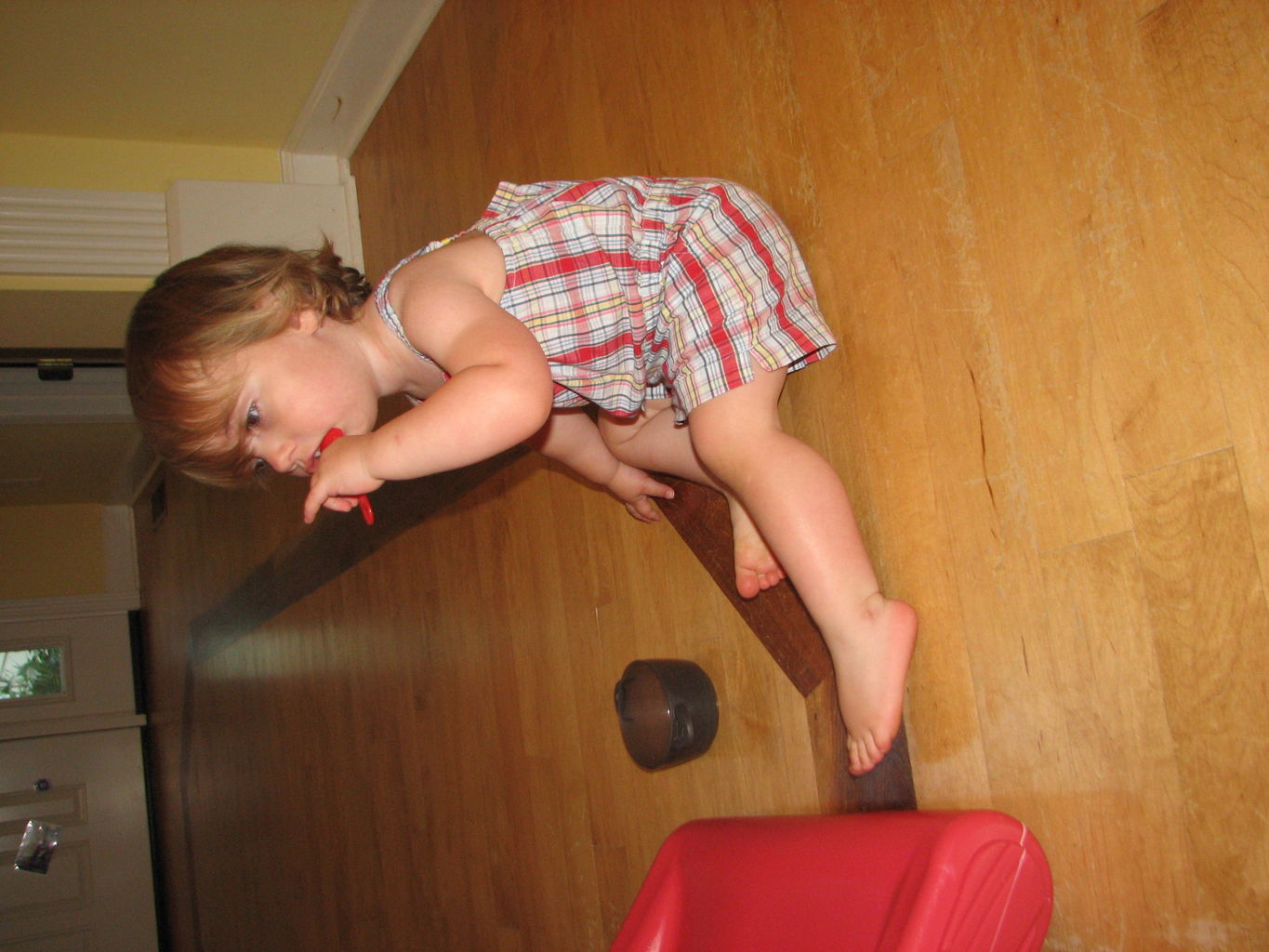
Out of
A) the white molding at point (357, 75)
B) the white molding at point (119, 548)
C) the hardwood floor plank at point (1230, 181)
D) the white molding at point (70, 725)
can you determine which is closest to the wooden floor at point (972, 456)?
the hardwood floor plank at point (1230, 181)

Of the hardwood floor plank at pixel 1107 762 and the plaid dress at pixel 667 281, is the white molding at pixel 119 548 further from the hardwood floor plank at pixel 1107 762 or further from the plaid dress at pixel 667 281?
the hardwood floor plank at pixel 1107 762

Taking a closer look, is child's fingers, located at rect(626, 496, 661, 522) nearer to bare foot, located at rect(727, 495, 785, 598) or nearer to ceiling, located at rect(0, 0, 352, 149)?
bare foot, located at rect(727, 495, 785, 598)

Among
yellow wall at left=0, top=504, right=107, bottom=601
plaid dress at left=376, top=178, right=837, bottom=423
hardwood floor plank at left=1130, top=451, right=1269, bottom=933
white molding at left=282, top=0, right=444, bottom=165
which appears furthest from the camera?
yellow wall at left=0, top=504, right=107, bottom=601

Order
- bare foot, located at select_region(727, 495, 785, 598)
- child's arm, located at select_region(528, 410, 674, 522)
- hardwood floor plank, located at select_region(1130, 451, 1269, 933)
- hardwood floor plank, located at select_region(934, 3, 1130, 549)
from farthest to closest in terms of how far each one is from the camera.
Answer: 1. child's arm, located at select_region(528, 410, 674, 522)
2. bare foot, located at select_region(727, 495, 785, 598)
3. hardwood floor plank, located at select_region(934, 3, 1130, 549)
4. hardwood floor plank, located at select_region(1130, 451, 1269, 933)

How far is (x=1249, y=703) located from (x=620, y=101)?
1.17m

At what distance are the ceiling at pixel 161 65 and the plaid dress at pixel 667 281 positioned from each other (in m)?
1.34

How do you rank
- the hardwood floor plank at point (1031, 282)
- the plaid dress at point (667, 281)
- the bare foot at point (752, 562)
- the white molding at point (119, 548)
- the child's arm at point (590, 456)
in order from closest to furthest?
the hardwood floor plank at point (1031, 282)
the plaid dress at point (667, 281)
the bare foot at point (752, 562)
the child's arm at point (590, 456)
the white molding at point (119, 548)

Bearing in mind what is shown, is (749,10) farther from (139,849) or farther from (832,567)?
(139,849)

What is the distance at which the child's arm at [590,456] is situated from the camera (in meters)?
1.42

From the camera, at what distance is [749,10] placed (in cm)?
125

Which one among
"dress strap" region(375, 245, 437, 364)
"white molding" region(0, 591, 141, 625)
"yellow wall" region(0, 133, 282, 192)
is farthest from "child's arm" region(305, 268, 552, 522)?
"white molding" region(0, 591, 141, 625)

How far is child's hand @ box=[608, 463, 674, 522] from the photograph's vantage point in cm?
143

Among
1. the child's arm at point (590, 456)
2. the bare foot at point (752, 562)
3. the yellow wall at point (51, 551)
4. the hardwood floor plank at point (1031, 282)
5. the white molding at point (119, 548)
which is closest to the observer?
the hardwood floor plank at point (1031, 282)

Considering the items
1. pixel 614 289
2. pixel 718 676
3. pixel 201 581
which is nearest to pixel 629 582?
pixel 718 676
